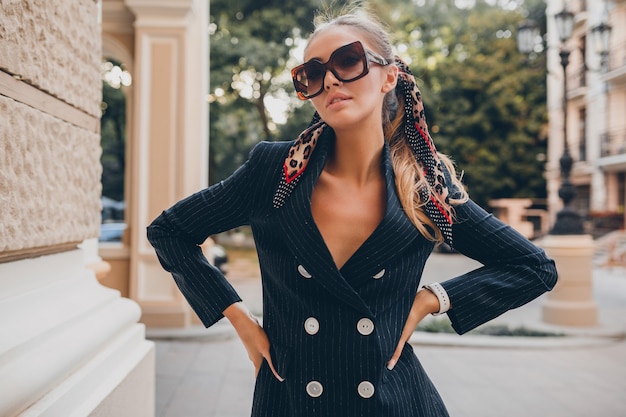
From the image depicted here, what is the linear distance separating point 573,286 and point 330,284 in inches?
318

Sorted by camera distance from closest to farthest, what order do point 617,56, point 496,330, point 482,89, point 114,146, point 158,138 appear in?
point 158,138 → point 496,330 → point 114,146 → point 617,56 → point 482,89

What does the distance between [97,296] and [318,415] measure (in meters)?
1.05

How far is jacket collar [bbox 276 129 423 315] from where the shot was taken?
1483mm

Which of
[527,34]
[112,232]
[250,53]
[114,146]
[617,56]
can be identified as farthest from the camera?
[617,56]

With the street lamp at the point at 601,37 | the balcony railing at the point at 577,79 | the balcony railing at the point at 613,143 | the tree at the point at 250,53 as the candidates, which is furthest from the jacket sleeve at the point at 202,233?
the balcony railing at the point at 577,79

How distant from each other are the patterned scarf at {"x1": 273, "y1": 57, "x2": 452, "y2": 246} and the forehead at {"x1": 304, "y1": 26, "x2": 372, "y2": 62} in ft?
0.69

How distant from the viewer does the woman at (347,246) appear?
1.50m

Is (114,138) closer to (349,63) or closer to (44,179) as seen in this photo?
(44,179)

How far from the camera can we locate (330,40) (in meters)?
1.60

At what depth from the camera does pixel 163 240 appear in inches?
64.1

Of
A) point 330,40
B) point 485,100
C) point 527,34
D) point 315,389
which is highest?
point 485,100

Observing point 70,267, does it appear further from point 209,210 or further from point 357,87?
point 357,87

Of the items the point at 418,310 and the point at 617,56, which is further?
the point at 617,56

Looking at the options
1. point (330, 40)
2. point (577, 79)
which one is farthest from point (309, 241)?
point (577, 79)
